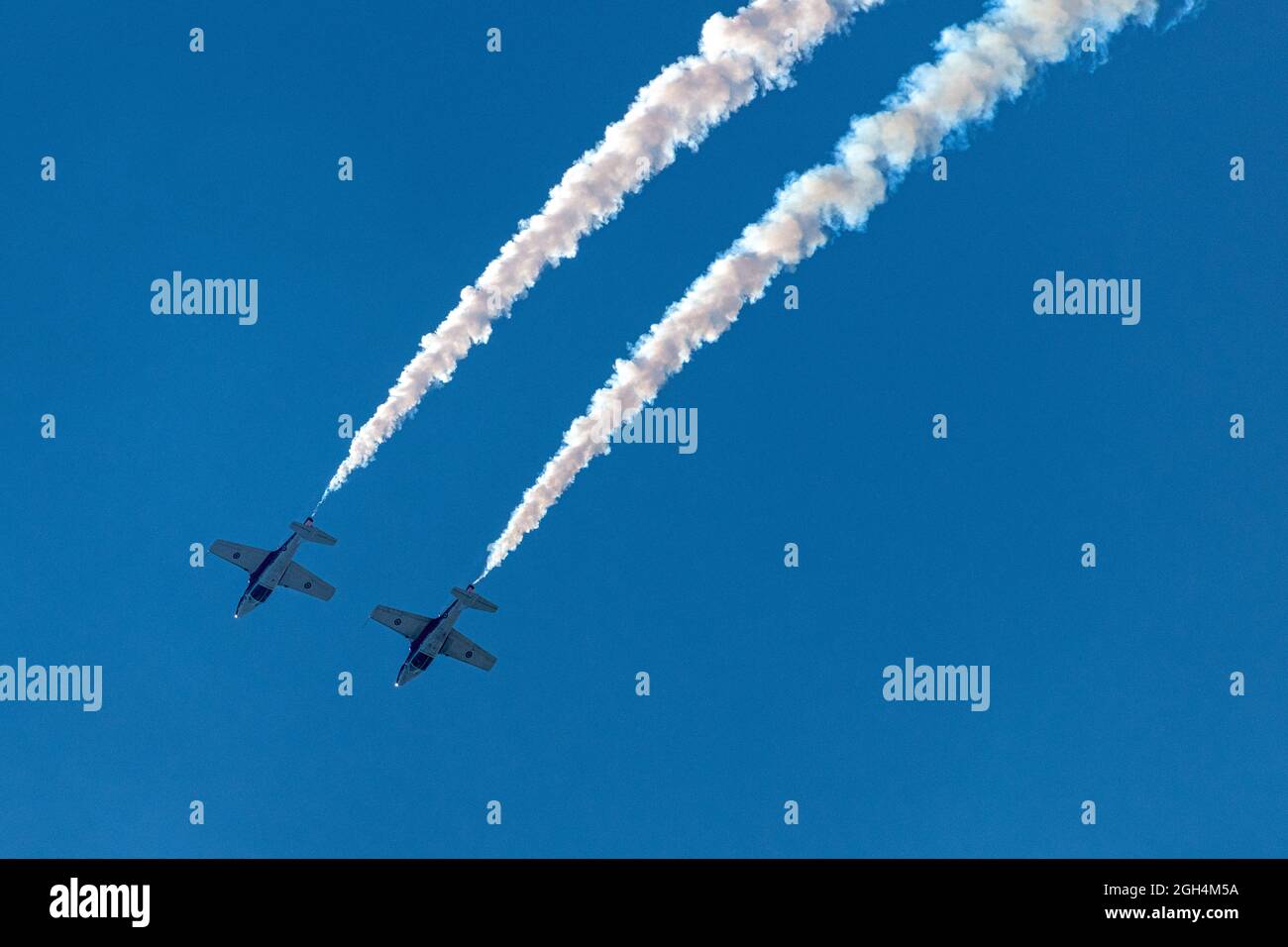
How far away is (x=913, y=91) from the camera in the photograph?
46.2m

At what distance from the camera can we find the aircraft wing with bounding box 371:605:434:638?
5681cm

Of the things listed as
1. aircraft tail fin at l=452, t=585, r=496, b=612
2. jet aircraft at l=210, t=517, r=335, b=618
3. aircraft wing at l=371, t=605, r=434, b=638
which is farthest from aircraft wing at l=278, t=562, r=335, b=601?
aircraft tail fin at l=452, t=585, r=496, b=612

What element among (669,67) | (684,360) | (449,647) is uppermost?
(669,67)

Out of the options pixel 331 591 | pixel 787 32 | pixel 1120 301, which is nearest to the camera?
pixel 787 32

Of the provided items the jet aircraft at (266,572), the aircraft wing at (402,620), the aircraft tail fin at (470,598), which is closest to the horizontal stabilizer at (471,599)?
the aircraft tail fin at (470,598)

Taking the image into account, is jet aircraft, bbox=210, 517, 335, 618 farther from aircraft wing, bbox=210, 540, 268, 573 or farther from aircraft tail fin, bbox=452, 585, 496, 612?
aircraft tail fin, bbox=452, 585, 496, 612

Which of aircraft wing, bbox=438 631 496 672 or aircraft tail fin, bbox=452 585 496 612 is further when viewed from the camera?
aircraft wing, bbox=438 631 496 672

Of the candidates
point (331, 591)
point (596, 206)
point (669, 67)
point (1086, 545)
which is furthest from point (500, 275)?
point (1086, 545)

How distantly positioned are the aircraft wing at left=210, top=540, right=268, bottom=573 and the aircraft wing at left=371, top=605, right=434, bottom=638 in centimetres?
496

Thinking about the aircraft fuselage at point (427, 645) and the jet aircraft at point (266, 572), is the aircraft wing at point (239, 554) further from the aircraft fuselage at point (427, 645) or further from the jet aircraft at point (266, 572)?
the aircraft fuselage at point (427, 645)

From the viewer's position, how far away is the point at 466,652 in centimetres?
5881

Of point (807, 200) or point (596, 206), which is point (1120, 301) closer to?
point (807, 200)

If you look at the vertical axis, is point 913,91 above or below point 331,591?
above

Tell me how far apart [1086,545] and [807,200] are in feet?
52.7
